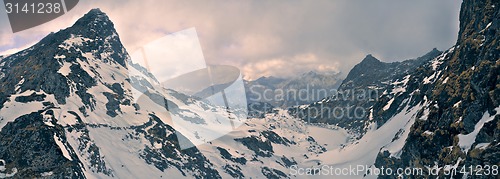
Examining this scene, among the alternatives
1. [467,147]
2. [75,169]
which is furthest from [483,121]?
[75,169]

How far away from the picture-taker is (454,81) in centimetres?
13188

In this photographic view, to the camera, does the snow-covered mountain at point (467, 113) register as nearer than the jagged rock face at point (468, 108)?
Yes

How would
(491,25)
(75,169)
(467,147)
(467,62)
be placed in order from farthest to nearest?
(75,169)
(467,62)
(491,25)
(467,147)

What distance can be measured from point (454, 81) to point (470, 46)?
11091mm

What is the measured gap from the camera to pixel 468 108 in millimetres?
112562

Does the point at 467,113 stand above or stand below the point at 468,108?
below

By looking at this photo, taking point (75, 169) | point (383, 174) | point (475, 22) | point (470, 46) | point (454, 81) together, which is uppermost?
point (475, 22)

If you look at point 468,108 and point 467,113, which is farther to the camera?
point 468,108

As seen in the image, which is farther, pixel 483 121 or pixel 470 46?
pixel 470 46

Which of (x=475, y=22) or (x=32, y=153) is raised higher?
(x=475, y=22)

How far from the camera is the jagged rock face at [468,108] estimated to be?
101 m

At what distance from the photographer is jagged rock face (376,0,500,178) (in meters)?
101

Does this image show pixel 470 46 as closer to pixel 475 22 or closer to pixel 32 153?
pixel 475 22

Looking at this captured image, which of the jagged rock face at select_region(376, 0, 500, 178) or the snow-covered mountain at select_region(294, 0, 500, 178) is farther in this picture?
the jagged rock face at select_region(376, 0, 500, 178)
